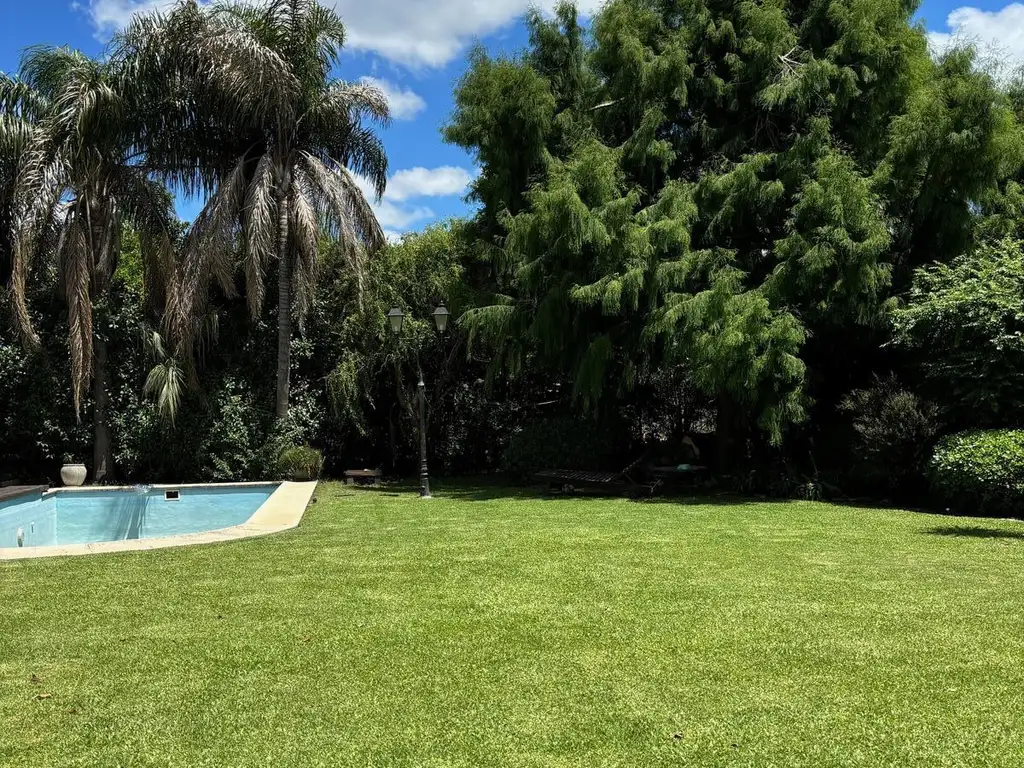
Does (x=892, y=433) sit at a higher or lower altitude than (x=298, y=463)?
higher

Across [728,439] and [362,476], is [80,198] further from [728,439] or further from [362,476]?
[728,439]

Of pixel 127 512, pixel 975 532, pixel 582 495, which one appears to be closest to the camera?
pixel 975 532

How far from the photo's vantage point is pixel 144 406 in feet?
54.0

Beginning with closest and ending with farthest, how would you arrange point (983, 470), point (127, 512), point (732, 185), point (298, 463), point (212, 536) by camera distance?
point (212, 536)
point (983, 470)
point (732, 185)
point (127, 512)
point (298, 463)

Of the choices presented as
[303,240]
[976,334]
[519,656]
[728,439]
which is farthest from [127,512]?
[976,334]

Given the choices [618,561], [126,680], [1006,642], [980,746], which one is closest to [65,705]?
[126,680]

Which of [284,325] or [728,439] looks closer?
[728,439]

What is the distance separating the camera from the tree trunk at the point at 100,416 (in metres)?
16.2

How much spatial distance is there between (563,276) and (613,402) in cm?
361

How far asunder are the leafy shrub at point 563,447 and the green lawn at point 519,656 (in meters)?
7.42

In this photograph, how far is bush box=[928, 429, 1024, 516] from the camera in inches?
410

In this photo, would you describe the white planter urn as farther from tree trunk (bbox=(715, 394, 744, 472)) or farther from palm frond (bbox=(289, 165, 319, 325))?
tree trunk (bbox=(715, 394, 744, 472))

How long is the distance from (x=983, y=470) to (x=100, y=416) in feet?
51.1

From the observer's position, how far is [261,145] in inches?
650
